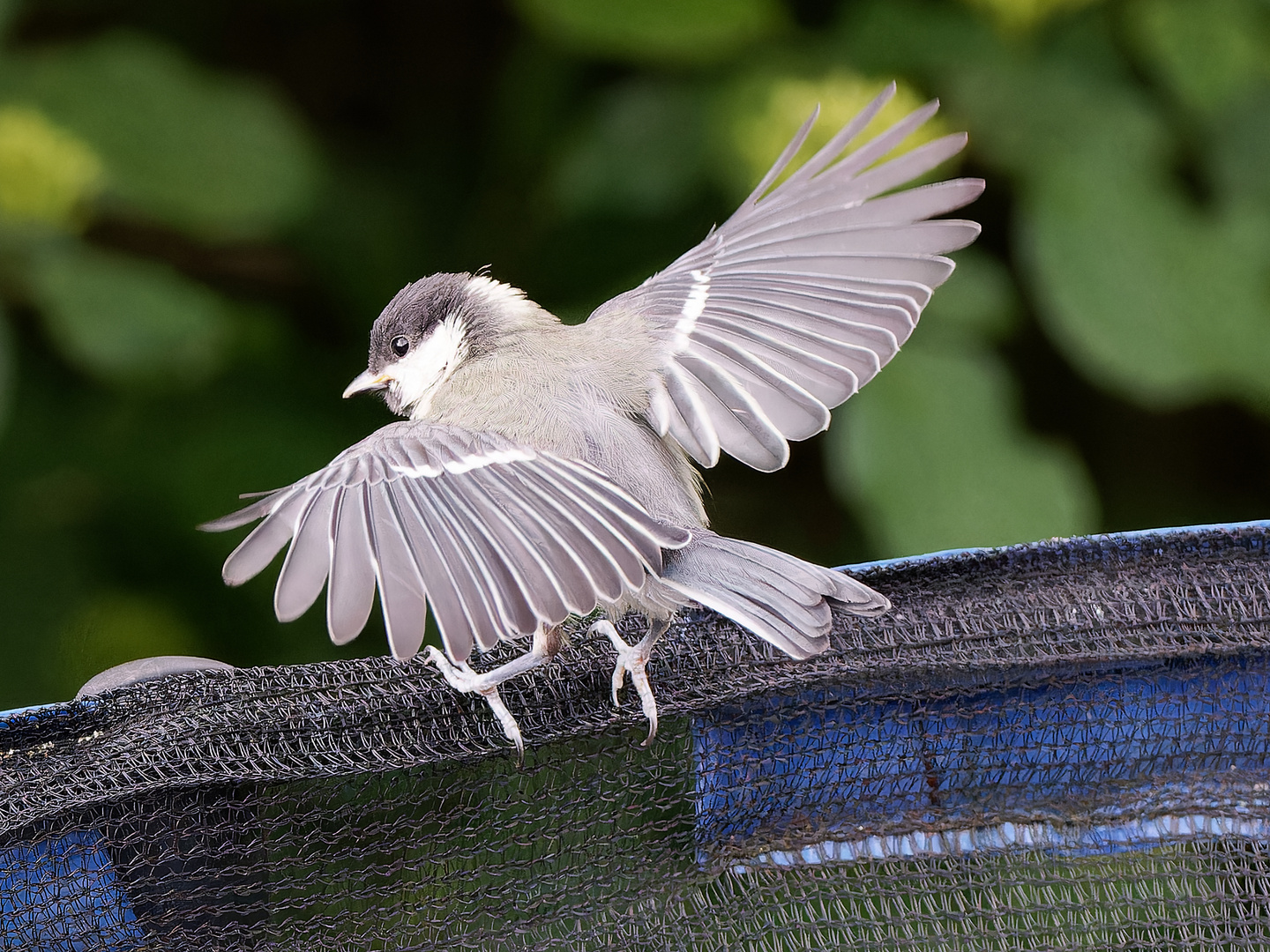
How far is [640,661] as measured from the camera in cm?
108

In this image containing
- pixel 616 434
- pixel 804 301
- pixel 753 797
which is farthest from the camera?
pixel 804 301

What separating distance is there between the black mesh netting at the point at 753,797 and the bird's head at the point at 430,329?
1.79 feet

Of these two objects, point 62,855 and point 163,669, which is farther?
point 163,669

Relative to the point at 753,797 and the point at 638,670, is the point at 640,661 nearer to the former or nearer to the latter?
the point at 638,670

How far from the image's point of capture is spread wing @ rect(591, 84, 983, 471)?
136 centimetres

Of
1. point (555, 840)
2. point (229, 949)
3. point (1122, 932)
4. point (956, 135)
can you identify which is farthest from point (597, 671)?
point (956, 135)

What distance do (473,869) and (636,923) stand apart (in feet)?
0.46

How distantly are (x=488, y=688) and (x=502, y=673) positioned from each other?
0.04 metres

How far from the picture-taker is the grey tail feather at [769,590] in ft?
3.20

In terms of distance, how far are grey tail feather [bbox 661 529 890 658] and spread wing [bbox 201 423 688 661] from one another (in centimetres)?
5

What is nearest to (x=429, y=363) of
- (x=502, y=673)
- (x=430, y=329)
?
(x=430, y=329)

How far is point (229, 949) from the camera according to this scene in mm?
963

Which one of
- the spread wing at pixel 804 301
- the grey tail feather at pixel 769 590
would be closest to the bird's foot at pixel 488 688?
the grey tail feather at pixel 769 590

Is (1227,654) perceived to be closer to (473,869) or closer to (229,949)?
(473,869)
